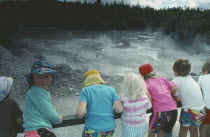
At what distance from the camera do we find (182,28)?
1209 inches

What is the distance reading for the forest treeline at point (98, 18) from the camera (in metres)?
27.8

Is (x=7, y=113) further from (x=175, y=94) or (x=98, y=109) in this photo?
(x=175, y=94)

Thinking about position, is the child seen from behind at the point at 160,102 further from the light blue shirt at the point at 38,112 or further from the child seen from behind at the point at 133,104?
the light blue shirt at the point at 38,112

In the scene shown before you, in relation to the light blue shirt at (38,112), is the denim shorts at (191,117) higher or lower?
lower

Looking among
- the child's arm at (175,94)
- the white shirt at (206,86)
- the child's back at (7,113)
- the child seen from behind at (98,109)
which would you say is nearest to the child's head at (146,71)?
the child's arm at (175,94)

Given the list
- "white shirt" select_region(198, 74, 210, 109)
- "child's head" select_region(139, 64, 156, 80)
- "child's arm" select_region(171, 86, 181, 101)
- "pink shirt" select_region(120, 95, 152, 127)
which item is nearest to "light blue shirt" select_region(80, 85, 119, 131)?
"pink shirt" select_region(120, 95, 152, 127)

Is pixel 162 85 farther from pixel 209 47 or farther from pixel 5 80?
pixel 209 47

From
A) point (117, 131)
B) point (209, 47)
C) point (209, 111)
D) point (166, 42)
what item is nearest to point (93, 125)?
point (209, 111)

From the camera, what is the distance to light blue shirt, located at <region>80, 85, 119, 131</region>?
1.53 metres

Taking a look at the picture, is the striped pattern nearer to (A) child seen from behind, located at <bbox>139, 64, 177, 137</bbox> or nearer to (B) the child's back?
(A) child seen from behind, located at <bbox>139, 64, 177, 137</bbox>

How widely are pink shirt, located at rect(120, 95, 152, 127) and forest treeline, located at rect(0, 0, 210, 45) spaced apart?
692 inches

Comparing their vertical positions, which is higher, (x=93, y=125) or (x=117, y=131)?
(x=93, y=125)

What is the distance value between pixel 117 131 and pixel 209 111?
1.85 metres

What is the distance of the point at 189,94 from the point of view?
6.20 feet
